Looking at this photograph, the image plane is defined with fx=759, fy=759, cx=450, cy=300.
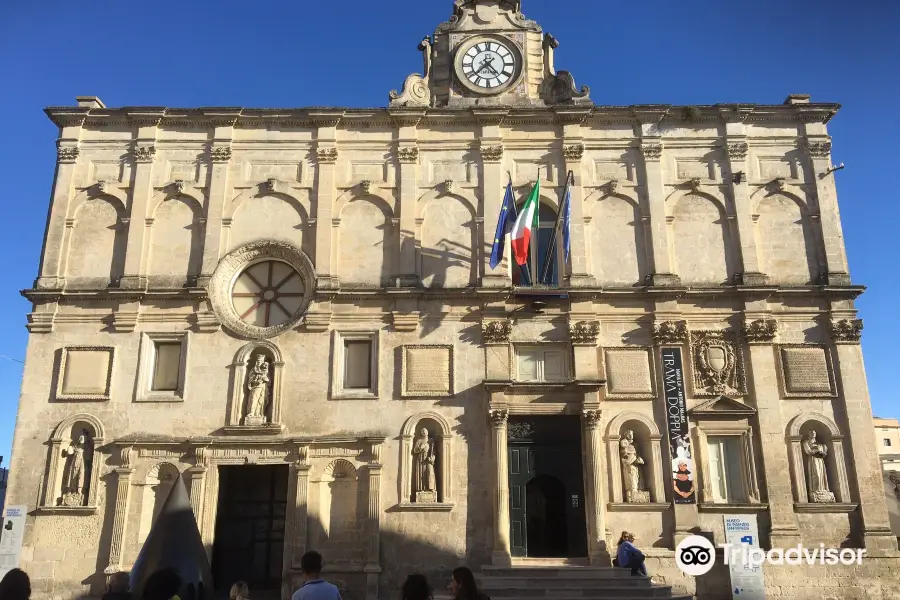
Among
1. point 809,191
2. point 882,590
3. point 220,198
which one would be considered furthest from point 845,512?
point 220,198

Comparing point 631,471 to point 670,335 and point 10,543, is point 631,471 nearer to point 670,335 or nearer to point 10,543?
point 670,335

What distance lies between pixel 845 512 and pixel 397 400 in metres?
11.3

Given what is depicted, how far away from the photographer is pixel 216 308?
20141mm

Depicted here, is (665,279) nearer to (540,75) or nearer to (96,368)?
(540,75)

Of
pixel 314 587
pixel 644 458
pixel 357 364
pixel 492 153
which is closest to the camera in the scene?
pixel 314 587

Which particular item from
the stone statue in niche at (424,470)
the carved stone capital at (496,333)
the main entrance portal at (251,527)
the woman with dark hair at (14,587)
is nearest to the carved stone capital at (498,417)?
the stone statue in niche at (424,470)

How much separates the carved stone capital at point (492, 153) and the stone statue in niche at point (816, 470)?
35.7 ft

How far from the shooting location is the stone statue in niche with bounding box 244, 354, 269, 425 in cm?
1919

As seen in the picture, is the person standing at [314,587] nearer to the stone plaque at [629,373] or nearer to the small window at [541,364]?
the small window at [541,364]

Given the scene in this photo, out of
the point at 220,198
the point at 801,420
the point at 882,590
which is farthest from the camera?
the point at 220,198

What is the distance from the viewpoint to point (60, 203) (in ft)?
69.7

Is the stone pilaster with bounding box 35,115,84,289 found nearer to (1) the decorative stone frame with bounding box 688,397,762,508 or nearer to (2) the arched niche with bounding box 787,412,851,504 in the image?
(1) the decorative stone frame with bounding box 688,397,762,508

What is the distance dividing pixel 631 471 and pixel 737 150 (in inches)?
378

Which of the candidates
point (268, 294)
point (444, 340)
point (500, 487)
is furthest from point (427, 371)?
point (268, 294)
